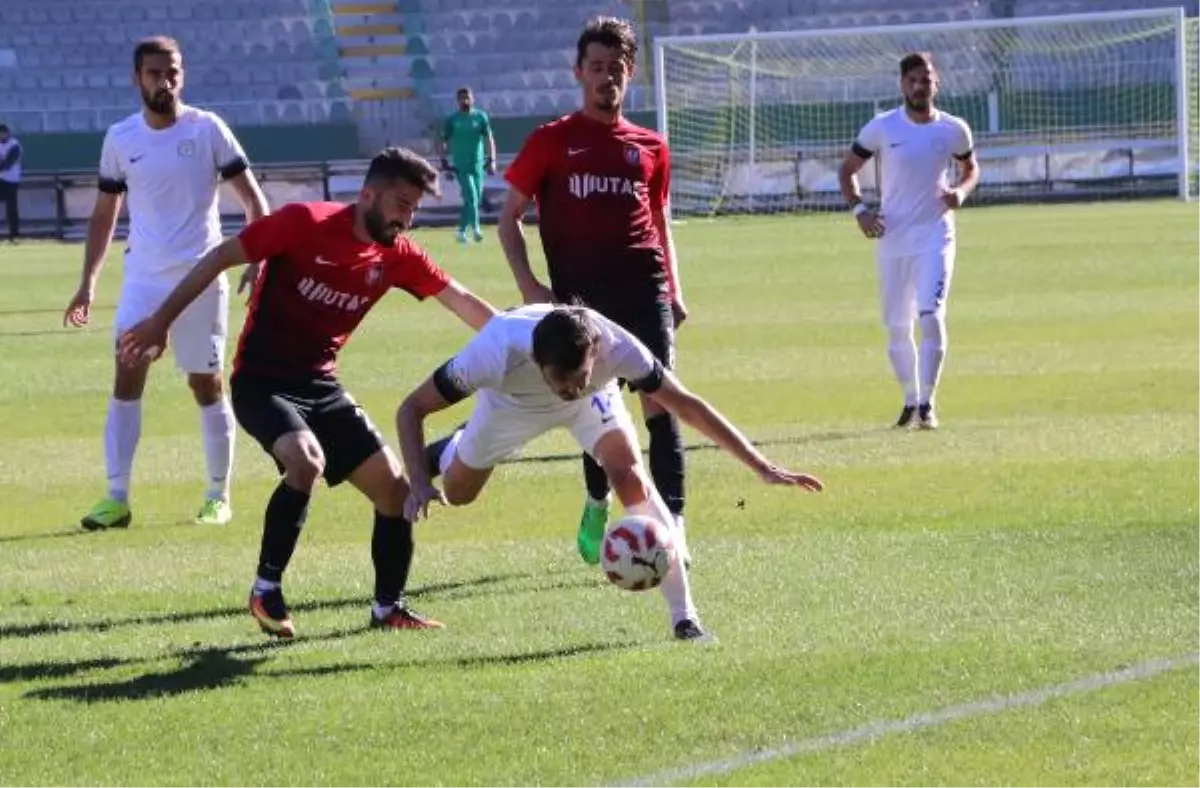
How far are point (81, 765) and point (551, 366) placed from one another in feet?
6.38

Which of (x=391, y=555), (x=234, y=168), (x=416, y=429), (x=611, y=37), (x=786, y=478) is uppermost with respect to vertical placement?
(x=611, y=37)

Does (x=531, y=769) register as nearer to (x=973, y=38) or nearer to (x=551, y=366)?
(x=551, y=366)

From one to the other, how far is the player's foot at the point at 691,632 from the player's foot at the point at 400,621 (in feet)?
3.14

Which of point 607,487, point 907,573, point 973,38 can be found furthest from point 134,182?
point 973,38

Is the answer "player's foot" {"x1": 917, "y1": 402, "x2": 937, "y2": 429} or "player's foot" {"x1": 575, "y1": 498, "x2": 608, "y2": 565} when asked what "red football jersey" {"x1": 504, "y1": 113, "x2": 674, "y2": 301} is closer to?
"player's foot" {"x1": 575, "y1": 498, "x2": 608, "y2": 565}

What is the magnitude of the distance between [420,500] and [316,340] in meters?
1.29

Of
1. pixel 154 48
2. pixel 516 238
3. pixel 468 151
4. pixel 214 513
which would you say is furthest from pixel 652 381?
pixel 468 151

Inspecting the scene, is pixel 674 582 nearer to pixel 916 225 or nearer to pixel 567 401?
pixel 567 401

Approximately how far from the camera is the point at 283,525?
845 cm

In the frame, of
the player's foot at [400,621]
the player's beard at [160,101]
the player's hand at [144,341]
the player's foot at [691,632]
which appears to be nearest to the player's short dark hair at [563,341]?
the player's foot at [691,632]

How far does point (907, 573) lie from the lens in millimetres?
9352

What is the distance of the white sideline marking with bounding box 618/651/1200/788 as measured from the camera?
20.6 ft

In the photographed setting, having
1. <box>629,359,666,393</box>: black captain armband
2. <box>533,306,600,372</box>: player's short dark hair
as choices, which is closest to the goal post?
<box>629,359,666,393</box>: black captain armband

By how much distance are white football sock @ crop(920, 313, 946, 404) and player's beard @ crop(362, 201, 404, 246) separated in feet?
22.2
